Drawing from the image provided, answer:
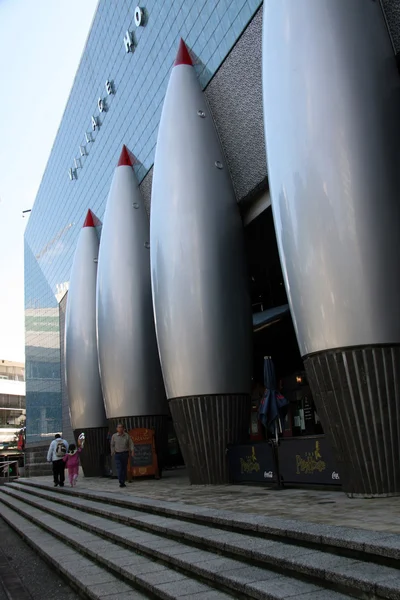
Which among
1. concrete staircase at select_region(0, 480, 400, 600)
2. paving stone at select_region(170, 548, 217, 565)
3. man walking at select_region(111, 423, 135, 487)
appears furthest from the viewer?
man walking at select_region(111, 423, 135, 487)

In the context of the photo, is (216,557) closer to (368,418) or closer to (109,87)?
(368,418)

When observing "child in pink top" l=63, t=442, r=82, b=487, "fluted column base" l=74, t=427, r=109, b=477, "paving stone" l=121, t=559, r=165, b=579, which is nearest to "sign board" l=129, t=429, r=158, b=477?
"child in pink top" l=63, t=442, r=82, b=487

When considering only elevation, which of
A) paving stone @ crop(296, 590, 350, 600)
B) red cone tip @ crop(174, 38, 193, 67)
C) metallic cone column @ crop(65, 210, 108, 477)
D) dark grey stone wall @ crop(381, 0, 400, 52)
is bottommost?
paving stone @ crop(296, 590, 350, 600)

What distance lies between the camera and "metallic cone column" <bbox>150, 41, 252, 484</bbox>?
13.1 m

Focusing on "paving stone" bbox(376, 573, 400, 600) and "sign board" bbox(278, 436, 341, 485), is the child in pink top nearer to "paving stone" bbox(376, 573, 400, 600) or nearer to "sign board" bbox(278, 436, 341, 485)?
"sign board" bbox(278, 436, 341, 485)

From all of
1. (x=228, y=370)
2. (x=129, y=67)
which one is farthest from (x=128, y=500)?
(x=129, y=67)

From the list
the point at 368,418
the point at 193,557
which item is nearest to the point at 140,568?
the point at 193,557

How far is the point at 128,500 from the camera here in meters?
10.5

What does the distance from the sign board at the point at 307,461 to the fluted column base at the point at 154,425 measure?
8.16 metres

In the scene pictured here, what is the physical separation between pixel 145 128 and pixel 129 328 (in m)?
7.32

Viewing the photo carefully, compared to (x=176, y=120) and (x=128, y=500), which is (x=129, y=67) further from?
(x=128, y=500)

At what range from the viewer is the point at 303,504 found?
8023 mm

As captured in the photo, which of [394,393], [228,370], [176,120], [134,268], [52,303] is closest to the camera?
[394,393]

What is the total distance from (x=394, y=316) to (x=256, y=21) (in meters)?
8.31
